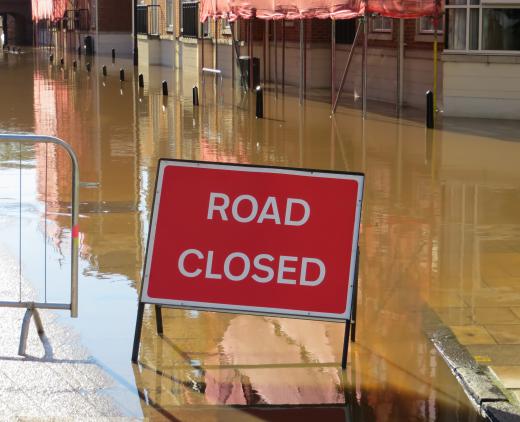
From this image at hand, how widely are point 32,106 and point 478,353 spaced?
21199 mm

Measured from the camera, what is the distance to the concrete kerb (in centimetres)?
594

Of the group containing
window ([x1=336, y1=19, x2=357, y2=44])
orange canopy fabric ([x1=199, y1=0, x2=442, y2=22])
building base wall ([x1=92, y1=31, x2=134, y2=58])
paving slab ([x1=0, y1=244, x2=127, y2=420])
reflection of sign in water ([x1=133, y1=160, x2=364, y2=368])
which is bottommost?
paving slab ([x1=0, y1=244, x2=127, y2=420])

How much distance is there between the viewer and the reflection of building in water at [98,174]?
1032 centimetres

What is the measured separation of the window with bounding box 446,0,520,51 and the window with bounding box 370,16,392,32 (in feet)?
17.7

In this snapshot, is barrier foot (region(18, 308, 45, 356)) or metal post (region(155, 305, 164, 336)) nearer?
barrier foot (region(18, 308, 45, 356))

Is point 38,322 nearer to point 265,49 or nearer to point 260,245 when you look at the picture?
point 260,245

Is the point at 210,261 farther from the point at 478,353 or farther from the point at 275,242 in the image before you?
the point at 478,353

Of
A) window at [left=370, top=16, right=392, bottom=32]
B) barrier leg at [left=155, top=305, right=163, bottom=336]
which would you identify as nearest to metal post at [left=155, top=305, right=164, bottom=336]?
barrier leg at [left=155, top=305, right=163, bottom=336]

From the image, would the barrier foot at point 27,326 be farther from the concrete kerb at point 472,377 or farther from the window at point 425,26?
the window at point 425,26

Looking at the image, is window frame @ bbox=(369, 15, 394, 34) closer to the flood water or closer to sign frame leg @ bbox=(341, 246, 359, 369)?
the flood water

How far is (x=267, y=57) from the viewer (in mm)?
33781

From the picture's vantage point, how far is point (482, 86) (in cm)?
2123

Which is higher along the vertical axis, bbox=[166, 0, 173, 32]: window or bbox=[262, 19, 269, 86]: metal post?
bbox=[166, 0, 173, 32]: window

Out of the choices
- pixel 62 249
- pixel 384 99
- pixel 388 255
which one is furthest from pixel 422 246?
pixel 384 99
